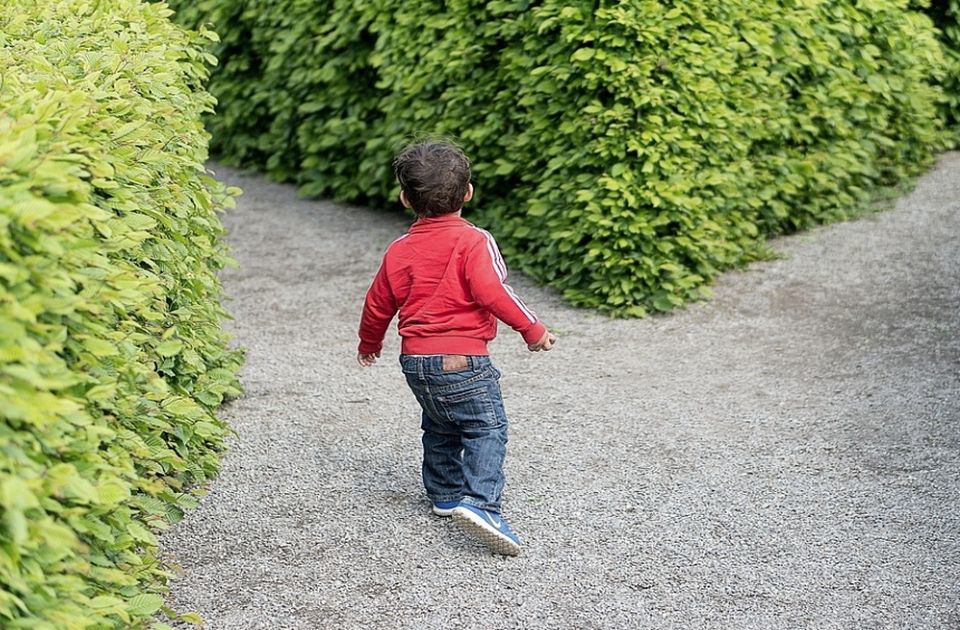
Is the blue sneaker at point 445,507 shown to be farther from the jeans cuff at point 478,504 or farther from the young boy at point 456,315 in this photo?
the jeans cuff at point 478,504

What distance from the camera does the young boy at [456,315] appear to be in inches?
155

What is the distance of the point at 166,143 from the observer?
4.16 meters

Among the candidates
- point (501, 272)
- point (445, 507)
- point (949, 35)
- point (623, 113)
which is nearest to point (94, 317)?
point (501, 272)

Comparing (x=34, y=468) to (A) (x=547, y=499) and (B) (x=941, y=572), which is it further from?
(B) (x=941, y=572)

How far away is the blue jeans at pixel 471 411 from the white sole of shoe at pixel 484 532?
6 centimetres

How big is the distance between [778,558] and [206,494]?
1914mm

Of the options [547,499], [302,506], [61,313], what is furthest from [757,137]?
[61,313]

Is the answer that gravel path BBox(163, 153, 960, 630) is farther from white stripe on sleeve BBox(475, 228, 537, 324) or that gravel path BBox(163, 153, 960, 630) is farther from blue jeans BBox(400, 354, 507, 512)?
white stripe on sleeve BBox(475, 228, 537, 324)

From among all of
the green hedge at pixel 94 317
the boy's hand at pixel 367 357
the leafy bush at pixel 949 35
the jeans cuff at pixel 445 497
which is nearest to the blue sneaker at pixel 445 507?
the jeans cuff at pixel 445 497

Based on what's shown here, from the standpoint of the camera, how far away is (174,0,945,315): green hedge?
20.5 ft

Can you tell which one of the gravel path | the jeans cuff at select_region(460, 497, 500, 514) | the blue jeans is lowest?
the gravel path

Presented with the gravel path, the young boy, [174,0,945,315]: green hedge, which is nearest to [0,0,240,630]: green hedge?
the gravel path

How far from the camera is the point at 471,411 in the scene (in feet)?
13.3

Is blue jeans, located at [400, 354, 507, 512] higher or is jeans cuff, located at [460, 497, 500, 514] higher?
blue jeans, located at [400, 354, 507, 512]
